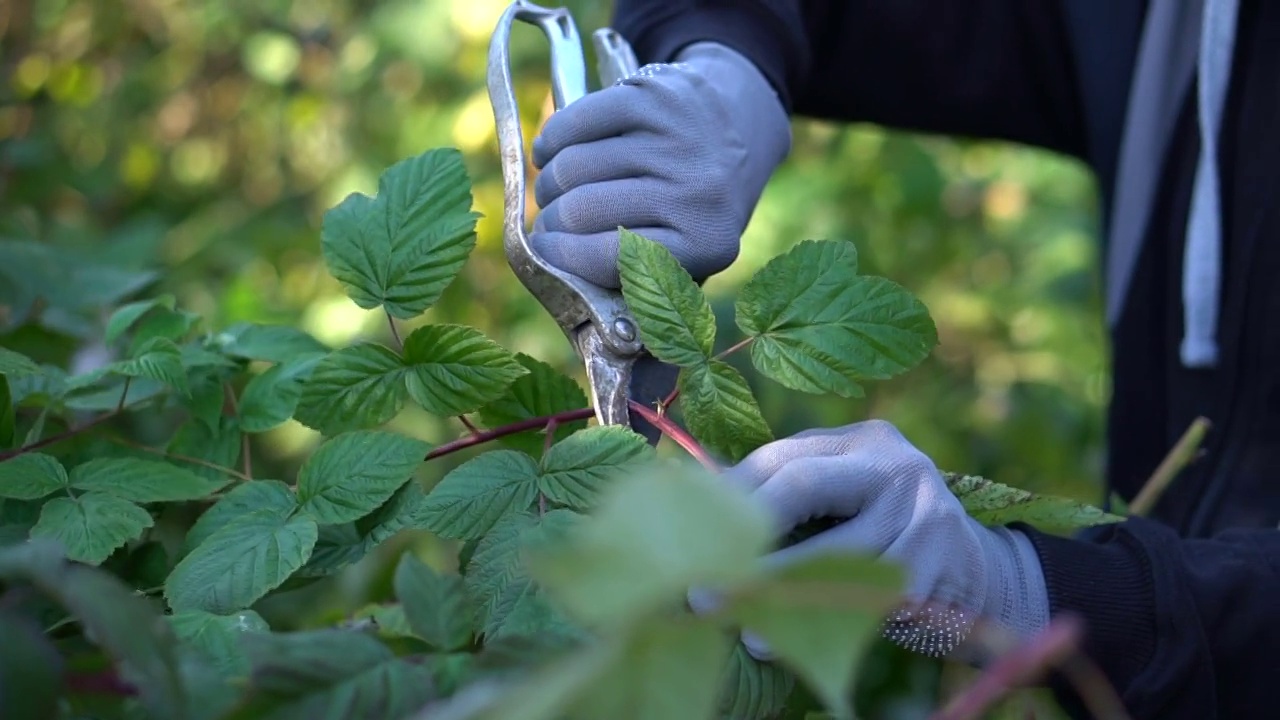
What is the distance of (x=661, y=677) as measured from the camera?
0.38 meters

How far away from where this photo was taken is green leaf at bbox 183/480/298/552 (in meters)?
0.75

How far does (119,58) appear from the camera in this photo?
3.38 metres

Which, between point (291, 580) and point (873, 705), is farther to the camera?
point (873, 705)

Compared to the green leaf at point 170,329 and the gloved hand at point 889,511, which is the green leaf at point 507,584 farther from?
the green leaf at point 170,329

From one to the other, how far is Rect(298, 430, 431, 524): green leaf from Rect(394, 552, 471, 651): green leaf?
0.18 metres

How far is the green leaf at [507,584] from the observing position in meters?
0.63

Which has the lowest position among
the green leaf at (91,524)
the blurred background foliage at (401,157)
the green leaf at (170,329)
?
the blurred background foliage at (401,157)

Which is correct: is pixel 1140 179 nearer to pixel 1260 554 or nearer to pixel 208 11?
pixel 1260 554

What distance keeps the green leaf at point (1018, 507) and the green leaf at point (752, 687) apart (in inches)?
7.7

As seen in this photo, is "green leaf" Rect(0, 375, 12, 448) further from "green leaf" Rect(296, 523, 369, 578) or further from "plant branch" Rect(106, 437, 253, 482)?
"green leaf" Rect(296, 523, 369, 578)

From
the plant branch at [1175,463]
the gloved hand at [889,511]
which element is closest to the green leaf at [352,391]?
the gloved hand at [889,511]

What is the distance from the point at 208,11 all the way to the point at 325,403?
2714mm

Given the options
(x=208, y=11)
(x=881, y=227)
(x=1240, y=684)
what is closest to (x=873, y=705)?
(x=1240, y=684)

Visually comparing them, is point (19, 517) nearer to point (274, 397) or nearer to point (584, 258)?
point (274, 397)
